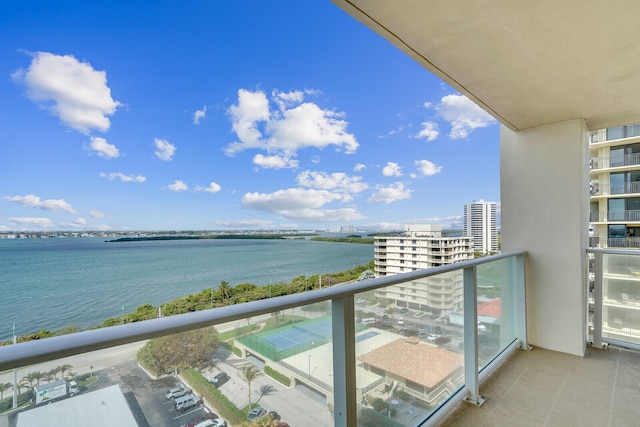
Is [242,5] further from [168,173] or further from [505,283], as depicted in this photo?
[505,283]

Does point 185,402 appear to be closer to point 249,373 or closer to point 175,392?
point 175,392

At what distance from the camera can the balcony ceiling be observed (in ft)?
4.73

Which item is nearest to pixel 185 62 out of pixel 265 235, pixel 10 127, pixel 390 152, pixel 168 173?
pixel 168 173

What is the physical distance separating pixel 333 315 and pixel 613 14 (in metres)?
2.00

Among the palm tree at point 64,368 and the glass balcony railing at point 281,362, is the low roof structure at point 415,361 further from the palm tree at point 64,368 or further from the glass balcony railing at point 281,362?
the palm tree at point 64,368

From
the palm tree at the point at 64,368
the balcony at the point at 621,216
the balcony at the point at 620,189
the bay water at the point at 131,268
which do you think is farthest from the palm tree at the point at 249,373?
the balcony at the point at 620,189

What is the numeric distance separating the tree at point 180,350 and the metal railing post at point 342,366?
0.56 m

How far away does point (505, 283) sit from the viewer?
2967 millimetres

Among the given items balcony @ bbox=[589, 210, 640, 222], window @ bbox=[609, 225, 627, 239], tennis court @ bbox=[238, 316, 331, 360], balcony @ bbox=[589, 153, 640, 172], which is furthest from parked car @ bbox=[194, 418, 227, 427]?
balcony @ bbox=[589, 153, 640, 172]

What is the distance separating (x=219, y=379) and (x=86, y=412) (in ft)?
1.10

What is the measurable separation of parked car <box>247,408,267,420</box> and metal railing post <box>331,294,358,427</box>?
385 mm

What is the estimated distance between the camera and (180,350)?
0.86m

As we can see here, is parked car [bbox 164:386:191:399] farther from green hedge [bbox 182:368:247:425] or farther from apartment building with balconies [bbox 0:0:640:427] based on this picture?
apartment building with balconies [bbox 0:0:640:427]

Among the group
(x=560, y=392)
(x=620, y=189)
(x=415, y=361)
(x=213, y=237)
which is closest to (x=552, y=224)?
(x=560, y=392)
